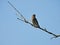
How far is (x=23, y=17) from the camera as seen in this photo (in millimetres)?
4707

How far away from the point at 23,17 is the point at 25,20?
0.41 feet

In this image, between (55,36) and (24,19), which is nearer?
(55,36)

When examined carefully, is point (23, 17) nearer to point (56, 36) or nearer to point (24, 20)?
point (24, 20)

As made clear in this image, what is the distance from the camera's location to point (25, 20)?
4.68 meters

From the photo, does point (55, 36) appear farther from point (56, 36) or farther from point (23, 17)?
point (23, 17)

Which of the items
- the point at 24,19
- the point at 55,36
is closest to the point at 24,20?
the point at 24,19

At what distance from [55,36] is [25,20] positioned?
4.40ft

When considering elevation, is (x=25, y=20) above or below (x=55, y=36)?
above

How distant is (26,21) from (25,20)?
0.05m

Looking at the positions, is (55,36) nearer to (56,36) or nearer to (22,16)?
(56,36)

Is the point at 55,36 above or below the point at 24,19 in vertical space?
below

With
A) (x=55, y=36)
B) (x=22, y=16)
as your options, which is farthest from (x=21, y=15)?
(x=55, y=36)

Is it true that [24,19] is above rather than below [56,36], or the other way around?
above

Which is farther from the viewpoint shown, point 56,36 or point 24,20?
point 24,20
